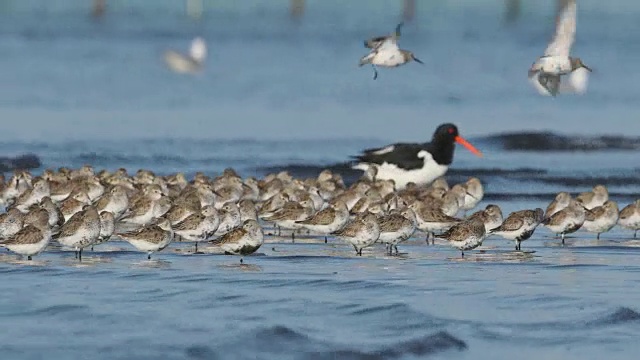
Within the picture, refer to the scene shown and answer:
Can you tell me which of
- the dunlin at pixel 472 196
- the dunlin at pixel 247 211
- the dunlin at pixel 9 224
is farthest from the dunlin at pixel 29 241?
the dunlin at pixel 472 196

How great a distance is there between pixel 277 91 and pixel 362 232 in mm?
22118

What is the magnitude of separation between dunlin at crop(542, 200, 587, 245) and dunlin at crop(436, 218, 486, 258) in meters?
1.46

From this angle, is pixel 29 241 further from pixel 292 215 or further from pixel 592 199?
pixel 592 199

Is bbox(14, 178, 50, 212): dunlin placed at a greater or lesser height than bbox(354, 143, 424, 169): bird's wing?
lesser

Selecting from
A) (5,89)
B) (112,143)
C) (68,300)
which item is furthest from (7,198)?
(5,89)

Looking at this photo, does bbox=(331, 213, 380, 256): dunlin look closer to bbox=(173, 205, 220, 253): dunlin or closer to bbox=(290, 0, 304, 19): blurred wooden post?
bbox=(173, 205, 220, 253): dunlin

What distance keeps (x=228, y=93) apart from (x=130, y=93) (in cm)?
237

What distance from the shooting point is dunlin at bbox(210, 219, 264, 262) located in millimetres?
13914

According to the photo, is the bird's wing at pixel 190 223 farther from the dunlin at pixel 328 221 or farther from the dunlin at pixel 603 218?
the dunlin at pixel 603 218

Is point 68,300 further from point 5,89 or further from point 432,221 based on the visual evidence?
point 5,89

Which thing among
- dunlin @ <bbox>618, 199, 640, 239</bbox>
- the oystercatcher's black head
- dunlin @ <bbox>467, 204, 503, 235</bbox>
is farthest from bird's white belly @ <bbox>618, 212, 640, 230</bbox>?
the oystercatcher's black head

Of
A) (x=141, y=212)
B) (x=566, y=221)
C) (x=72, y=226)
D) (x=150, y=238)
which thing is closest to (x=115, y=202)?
(x=141, y=212)

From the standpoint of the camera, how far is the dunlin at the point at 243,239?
1391 cm

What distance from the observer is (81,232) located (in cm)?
1407
